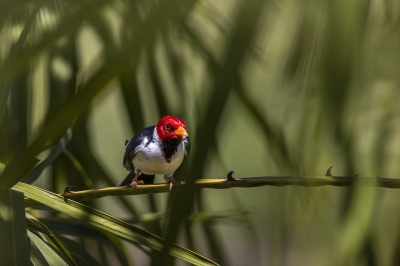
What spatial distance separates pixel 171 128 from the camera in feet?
4.11

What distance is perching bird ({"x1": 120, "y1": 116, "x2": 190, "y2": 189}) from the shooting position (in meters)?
1.25

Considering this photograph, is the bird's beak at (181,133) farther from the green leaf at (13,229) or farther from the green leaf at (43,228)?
the green leaf at (13,229)

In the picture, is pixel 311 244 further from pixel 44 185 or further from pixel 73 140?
pixel 44 185

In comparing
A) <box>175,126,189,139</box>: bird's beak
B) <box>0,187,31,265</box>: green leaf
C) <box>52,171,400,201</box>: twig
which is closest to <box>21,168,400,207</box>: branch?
<box>52,171,400,201</box>: twig

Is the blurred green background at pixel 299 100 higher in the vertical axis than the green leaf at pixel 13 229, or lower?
higher

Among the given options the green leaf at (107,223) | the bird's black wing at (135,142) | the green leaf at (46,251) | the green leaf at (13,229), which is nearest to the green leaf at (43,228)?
the green leaf at (46,251)

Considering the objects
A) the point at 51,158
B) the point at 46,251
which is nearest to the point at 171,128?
the point at 51,158

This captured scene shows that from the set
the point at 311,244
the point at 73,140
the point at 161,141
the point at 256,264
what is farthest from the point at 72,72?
the point at 311,244

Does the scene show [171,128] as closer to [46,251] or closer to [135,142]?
[135,142]

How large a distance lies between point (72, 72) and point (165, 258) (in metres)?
0.80

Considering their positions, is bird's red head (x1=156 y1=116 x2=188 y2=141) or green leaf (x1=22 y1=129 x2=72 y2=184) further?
bird's red head (x1=156 y1=116 x2=188 y2=141)

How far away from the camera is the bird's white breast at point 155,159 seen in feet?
4.10

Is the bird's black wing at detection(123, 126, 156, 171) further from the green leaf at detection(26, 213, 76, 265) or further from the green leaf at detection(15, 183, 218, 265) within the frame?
the green leaf at detection(15, 183, 218, 265)

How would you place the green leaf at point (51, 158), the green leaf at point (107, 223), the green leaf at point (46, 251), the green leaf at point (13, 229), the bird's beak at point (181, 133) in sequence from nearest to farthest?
the green leaf at point (13, 229) → the green leaf at point (107, 223) → the green leaf at point (46, 251) → the green leaf at point (51, 158) → the bird's beak at point (181, 133)
